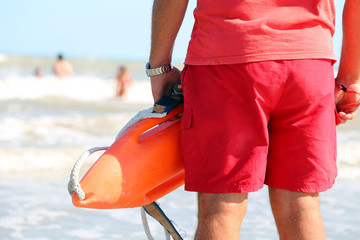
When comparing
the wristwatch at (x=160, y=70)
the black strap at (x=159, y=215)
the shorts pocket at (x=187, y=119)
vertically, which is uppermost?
the wristwatch at (x=160, y=70)

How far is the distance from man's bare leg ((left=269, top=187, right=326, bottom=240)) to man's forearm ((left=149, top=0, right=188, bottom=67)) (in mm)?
610

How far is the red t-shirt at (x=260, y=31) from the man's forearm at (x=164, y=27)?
0.39 feet

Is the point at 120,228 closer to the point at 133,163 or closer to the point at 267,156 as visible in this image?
the point at 133,163

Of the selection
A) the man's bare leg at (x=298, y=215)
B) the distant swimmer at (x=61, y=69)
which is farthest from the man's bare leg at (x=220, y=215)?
the distant swimmer at (x=61, y=69)

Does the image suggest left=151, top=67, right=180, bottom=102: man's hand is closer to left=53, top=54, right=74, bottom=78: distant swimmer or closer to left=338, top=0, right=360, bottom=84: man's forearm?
left=338, top=0, right=360, bottom=84: man's forearm

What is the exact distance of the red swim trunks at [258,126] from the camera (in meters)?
1.59

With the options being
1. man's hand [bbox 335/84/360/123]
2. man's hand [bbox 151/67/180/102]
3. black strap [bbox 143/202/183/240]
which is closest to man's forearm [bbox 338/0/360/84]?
man's hand [bbox 335/84/360/123]

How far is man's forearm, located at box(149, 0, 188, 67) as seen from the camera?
175 cm

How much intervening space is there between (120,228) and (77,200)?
173 cm

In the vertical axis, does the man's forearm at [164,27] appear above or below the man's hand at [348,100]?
above

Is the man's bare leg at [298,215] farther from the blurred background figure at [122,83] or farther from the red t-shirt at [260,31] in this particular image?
the blurred background figure at [122,83]

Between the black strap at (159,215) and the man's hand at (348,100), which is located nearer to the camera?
A: the man's hand at (348,100)

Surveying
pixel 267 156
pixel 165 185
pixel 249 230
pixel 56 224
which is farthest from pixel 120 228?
pixel 267 156

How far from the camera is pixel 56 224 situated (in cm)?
347
